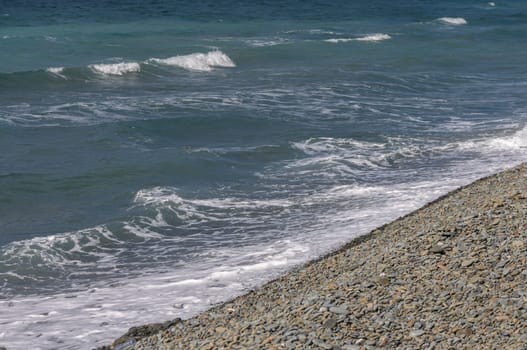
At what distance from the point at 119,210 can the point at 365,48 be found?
26.4m

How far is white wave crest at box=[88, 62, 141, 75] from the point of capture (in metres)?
33.0

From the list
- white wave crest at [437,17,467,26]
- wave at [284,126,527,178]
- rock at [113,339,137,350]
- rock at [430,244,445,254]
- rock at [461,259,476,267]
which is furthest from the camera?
white wave crest at [437,17,467,26]

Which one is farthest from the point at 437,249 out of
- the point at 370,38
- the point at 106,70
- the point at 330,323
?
the point at 370,38

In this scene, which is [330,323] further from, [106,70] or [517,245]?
[106,70]

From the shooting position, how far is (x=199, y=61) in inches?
1415

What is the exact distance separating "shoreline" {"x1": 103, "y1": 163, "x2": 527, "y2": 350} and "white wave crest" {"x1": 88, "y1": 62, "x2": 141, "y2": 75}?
→ 2186 centimetres

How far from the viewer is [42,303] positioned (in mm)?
12234

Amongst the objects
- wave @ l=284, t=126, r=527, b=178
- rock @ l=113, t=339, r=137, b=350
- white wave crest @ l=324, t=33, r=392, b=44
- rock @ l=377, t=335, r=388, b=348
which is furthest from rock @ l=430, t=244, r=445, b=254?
white wave crest @ l=324, t=33, r=392, b=44

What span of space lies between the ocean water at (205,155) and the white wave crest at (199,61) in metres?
0.10

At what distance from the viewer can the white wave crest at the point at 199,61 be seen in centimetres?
3528

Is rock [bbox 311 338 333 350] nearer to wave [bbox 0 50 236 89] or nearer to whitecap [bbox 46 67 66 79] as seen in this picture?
wave [bbox 0 50 236 89]

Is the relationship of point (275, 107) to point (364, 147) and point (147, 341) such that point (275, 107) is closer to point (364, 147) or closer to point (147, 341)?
point (364, 147)

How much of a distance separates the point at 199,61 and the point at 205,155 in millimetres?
16292

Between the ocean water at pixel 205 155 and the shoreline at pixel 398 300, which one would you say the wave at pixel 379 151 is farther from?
the shoreline at pixel 398 300
